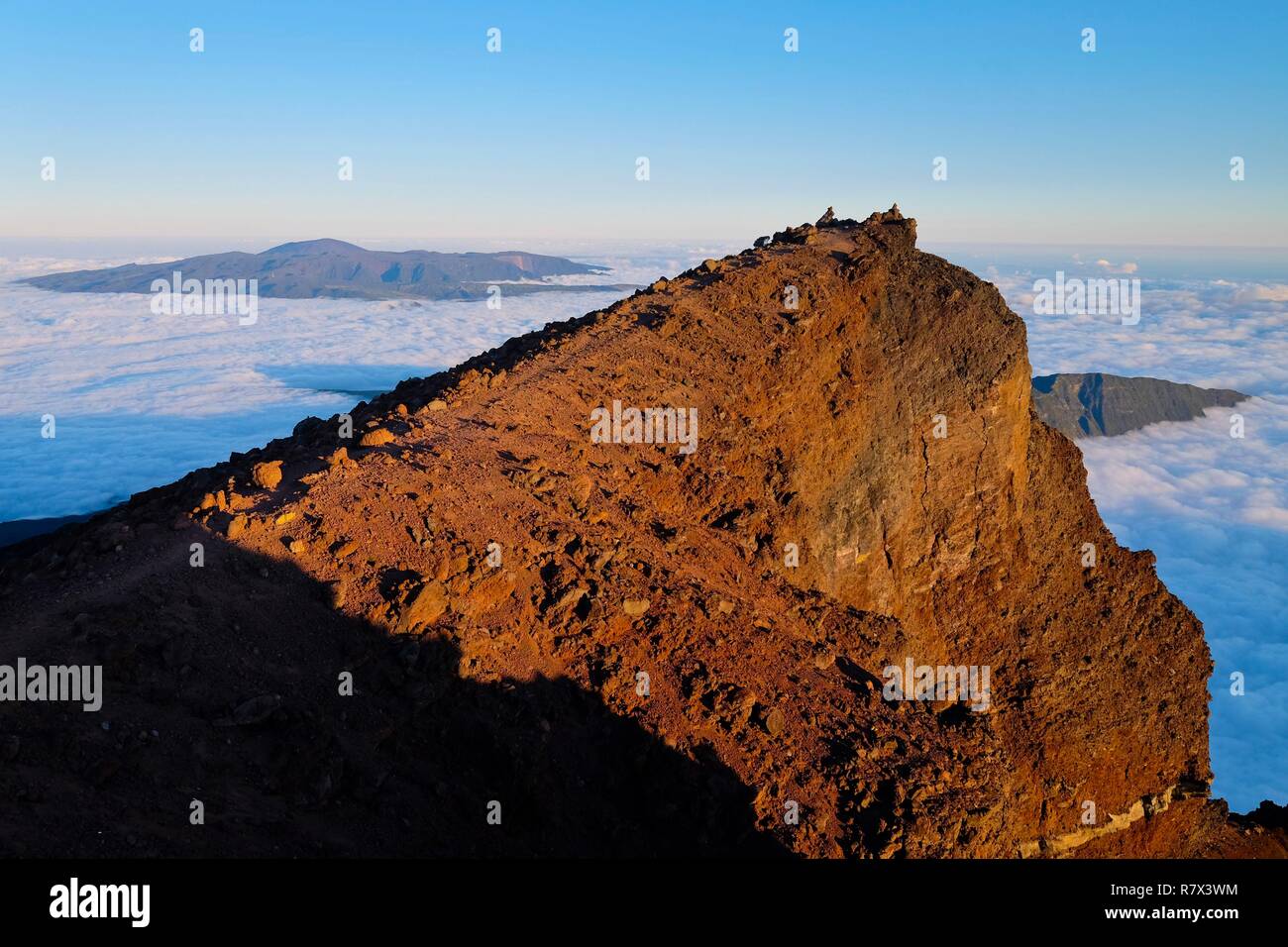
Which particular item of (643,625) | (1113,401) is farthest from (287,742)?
(1113,401)

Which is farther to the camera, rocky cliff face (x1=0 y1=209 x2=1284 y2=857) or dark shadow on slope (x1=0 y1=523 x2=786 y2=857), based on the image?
rocky cliff face (x1=0 y1=209 x2=1284 y2=857)

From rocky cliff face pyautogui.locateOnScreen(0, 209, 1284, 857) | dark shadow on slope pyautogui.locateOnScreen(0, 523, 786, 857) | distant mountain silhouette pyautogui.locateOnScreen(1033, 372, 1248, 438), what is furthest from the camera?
distant mountain silhouette pyautogui.locateOnScreen(1033, 372, 1248, 438)

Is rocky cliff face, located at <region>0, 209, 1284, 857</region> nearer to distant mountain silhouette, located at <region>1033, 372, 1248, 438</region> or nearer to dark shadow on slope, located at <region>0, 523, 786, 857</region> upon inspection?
dark shadow on slope, located at <region>0, 523, 786, 857</region>

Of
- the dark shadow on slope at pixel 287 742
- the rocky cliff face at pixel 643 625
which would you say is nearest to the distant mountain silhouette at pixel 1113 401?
the rocky cliff face at pixel 643 625

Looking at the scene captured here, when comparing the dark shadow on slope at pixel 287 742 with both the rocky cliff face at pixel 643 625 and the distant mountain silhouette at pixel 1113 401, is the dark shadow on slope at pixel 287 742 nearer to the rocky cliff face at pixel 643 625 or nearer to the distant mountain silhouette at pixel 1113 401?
the rocky cliff face at pixel 643 625

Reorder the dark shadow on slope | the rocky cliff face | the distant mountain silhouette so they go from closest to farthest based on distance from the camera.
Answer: the dark shadow on slope, the rocky cliff face, the distant mountain silhouette

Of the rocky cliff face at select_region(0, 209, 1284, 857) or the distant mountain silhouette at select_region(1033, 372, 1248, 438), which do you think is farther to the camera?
the distant mountain silhouette at select_region(1033, 372, 1248, 438)

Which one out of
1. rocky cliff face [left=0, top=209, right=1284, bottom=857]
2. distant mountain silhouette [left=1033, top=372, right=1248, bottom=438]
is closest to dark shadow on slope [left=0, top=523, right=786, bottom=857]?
rocky cliff face [left=0, top=209, right=1284, bottom=857]
